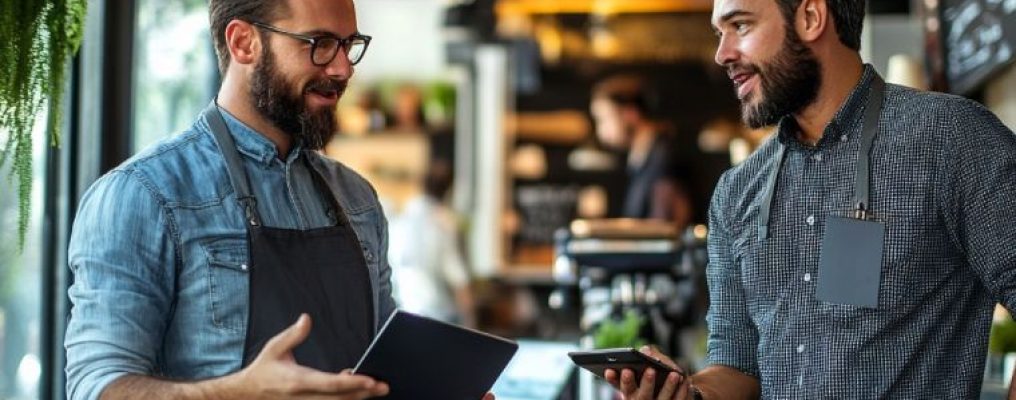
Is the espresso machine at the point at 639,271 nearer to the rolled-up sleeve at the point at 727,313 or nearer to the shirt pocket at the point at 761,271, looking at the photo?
the rolled-up sleeve at the point at 727,313

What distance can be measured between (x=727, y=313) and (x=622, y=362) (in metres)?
0.43

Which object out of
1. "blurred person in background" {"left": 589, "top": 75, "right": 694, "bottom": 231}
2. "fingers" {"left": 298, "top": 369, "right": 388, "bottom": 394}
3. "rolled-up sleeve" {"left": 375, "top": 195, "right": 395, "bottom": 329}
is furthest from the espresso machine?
"fingers" {"left": 298, "top": 369, "right": 388, "bottom": 394}

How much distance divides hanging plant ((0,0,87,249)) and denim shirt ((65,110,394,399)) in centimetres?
20

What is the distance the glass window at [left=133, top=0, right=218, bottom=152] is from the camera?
14.3 feet

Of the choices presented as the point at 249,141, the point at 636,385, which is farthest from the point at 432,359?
the point at 249,141

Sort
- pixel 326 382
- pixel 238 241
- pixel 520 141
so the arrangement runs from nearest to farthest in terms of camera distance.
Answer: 1. pixel 326 382
2. pixel 238 241
3. pixel 520 141

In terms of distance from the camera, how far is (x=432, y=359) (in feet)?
7.18

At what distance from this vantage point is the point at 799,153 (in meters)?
2.57

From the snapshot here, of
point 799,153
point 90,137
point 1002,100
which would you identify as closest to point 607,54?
point 1002,100

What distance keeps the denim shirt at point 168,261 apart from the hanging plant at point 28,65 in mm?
198

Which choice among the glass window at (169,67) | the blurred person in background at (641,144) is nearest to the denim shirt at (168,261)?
the glass window at (169,67)

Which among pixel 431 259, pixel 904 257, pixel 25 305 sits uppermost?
pixel 904 257

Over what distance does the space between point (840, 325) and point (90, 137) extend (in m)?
2.26

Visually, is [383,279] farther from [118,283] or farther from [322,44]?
[118,283]
